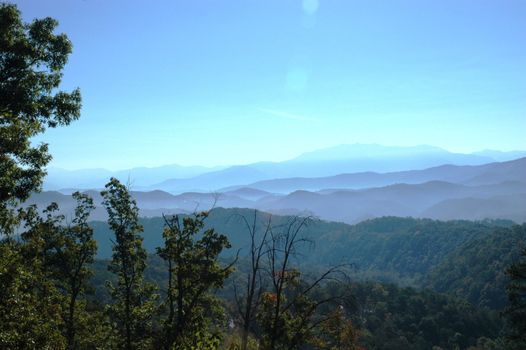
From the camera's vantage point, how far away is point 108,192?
1889 centimetres

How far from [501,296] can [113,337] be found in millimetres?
142659

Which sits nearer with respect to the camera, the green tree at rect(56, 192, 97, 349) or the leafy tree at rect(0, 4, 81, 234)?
the leafy tree at rect(0, 4, 81, 234)

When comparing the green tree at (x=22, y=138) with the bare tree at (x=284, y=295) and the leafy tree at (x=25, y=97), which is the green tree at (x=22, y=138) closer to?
the leafy tree at (x=25, y=97)

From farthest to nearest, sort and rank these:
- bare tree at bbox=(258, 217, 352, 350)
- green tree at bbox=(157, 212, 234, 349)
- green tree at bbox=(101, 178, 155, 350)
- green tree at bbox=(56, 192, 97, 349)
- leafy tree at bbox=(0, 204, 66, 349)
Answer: green tree at bbox=(56, 192, 97, 349), green tree at bbox=(101, 178, 155, 350), green tree at bbox=(157, 212, 234, 349), leafy tree at bbox=(0, 204, 66, 349), bare tree at bbox=(258, 217, 352, 350)

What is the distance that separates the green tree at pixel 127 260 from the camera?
1884 cm

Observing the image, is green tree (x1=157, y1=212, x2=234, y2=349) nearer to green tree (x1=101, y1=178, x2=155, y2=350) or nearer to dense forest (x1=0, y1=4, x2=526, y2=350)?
dense forest (x1=0, y1=4, x2=526, y2=350)

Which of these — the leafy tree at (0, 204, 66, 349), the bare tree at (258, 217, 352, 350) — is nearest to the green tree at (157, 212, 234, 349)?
the bare tree at (258, 217, 352, 350)

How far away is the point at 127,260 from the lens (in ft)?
63.4

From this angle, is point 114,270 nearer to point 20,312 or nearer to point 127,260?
point 127,260

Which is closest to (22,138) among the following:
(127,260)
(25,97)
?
(25,97)

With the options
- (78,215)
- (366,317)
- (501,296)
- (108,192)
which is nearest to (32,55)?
(108,192)

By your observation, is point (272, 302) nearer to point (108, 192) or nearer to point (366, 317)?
point (108, 192)

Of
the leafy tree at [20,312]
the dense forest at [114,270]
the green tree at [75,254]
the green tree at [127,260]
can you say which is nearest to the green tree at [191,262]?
the dense forest at [114,270]

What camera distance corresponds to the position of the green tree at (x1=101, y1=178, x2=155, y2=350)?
18844 millimetres
